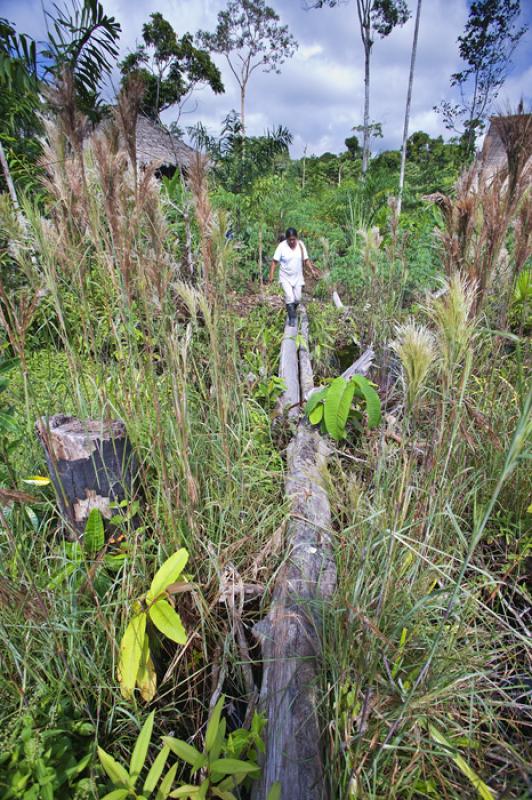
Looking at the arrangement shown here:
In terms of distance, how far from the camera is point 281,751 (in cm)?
88

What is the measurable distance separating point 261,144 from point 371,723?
10.2 m

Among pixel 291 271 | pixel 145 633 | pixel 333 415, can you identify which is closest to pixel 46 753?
pixel 145 633

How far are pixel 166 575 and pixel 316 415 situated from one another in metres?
1.25

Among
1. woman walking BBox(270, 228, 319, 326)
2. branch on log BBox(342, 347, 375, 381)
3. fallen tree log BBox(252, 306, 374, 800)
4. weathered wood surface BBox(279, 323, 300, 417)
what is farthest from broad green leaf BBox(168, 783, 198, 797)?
woman walking BBox(270, 228, 319, 326)

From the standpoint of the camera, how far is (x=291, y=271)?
4.91 metres

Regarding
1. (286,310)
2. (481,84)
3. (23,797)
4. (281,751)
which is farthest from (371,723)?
(481,84)

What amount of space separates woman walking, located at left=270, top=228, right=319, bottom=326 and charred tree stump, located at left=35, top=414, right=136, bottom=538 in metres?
3.68

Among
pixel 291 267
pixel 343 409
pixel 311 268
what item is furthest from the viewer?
pixel 311 268

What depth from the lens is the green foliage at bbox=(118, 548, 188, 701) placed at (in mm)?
976

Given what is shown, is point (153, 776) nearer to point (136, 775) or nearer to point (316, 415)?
point (136, 775)

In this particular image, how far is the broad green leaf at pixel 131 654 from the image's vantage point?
3.16 ft

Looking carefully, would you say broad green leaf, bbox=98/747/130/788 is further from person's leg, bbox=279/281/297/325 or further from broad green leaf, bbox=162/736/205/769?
person's leg, bbox=279/281/297/325

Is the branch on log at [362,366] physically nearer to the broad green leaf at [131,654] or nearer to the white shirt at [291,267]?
the broad green leaf at [131,654]

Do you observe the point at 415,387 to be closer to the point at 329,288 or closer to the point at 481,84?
the point at 329,288
